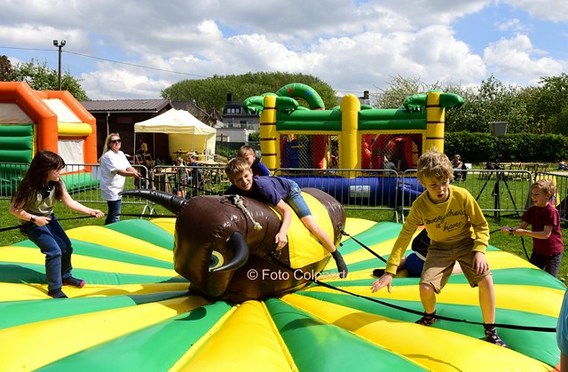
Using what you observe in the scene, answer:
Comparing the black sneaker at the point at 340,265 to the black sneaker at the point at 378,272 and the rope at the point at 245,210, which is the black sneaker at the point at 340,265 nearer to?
the black sneaker at the point at 378,272

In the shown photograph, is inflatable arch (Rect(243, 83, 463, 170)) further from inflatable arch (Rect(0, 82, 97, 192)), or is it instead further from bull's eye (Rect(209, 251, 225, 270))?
bull's eye (Rect(209, 251, 225, 270))

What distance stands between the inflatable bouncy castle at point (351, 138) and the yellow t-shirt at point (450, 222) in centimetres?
686

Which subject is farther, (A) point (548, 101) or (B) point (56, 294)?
(A) point (548, 101)

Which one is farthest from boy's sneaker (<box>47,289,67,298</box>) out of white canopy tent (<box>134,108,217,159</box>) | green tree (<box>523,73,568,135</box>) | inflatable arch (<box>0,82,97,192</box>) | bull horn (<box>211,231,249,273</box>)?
green tree (<box>523,73,568,135</box>)

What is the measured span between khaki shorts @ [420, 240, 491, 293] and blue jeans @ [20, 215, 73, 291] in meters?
2.32

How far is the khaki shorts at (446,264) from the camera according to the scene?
9.61 ft

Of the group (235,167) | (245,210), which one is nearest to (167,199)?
(235,167)

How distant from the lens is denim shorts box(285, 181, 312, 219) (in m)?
3.46

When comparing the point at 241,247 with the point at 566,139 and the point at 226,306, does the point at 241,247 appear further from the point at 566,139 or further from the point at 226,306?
the point at 566,139

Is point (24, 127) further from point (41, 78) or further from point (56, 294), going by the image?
point (41, 78)

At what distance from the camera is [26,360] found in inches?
90.8

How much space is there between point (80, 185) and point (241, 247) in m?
11.1

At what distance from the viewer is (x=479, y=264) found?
2838 millimetres

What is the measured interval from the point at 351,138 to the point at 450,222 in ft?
29.1
